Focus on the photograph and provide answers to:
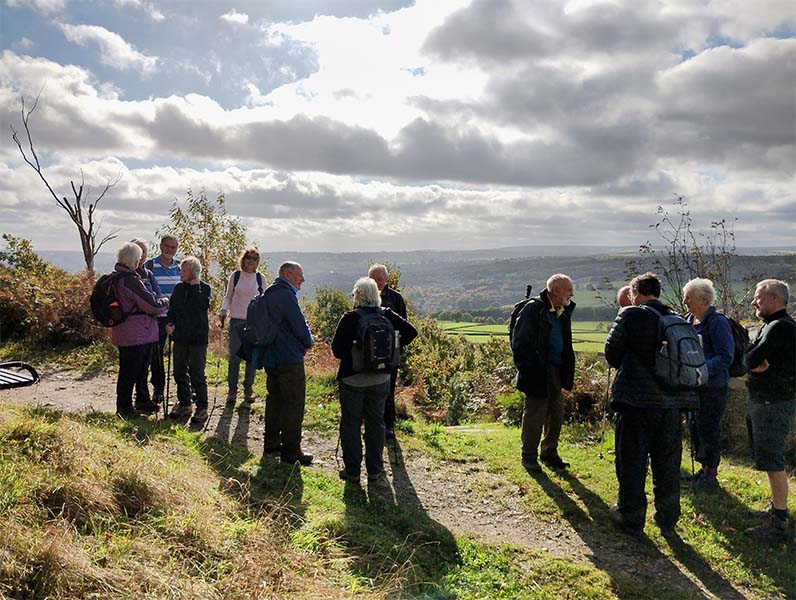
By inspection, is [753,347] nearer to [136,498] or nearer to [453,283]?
[136,498]

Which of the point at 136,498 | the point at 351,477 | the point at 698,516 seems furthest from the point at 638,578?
the point at 136,498

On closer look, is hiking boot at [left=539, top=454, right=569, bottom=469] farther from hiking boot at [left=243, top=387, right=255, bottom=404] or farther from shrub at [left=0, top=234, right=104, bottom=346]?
shrub at [left=0, top=234, right=104, bottom=346]

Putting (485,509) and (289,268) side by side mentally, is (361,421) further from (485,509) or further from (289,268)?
(289,268)

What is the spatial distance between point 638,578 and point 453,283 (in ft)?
430

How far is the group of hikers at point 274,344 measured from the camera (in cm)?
600

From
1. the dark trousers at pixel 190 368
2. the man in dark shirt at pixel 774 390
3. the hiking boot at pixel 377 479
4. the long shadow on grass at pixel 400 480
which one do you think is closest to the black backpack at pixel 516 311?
the long shadow on grass at pixel 400 480

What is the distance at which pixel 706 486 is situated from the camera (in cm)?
637

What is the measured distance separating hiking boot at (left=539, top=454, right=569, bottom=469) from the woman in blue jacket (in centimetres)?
149

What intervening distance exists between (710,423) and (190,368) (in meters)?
6.57

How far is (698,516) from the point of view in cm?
570

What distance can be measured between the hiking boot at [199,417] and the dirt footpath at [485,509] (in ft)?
0.52

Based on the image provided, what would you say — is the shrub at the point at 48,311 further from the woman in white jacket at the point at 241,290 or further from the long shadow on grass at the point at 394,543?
the long shadow on grass at the point at 394,543

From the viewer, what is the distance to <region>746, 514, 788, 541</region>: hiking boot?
5.27 m

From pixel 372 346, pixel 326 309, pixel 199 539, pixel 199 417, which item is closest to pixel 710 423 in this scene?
pixel 372 346
